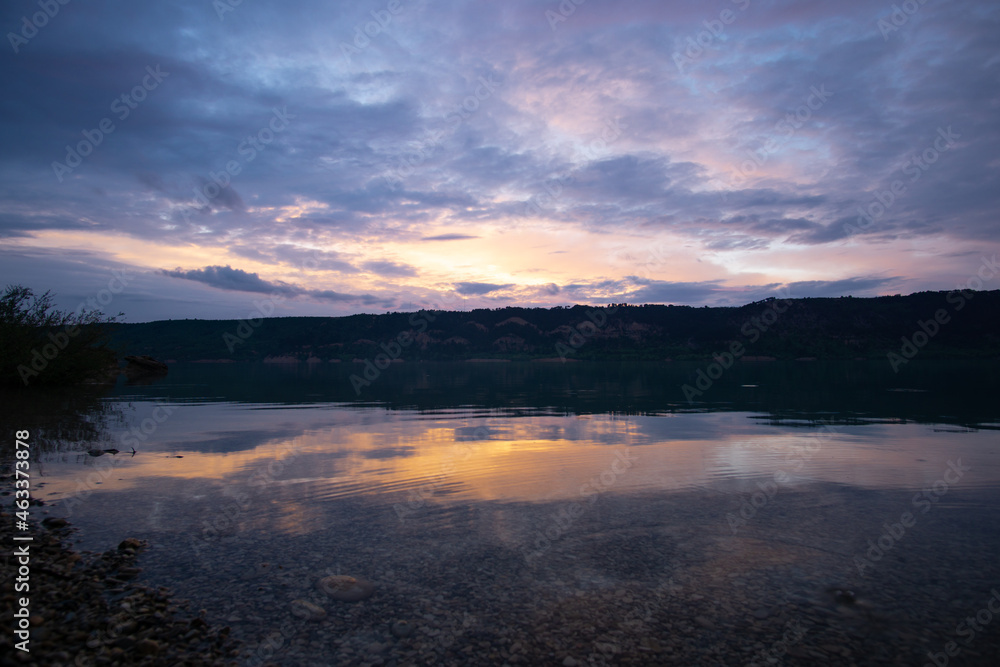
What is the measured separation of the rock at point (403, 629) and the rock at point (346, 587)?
2.91ft

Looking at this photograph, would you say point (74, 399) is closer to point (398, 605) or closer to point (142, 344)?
point (398, 605)

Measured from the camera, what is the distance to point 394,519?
10.7m

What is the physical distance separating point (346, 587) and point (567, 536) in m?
4.11

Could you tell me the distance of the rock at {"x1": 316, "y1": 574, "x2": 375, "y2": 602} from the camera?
7.28m

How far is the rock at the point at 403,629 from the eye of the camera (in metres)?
6.33

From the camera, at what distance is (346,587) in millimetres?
7512

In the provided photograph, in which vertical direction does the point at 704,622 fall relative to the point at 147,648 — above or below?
below

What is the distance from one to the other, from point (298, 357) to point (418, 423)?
183 metres

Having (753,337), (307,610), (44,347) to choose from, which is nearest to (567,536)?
(307,610)

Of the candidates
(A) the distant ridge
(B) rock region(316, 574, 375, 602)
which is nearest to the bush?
(B) rock region(316, 574, 375, 602)

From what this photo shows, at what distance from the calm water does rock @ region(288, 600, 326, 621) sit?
0.12 m

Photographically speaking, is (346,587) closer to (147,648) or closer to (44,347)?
(147,648)

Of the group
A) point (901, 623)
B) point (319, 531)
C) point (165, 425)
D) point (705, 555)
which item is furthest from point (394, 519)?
point (165, 425)

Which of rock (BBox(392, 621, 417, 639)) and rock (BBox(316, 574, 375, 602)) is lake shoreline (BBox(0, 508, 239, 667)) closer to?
rock (BBox(316, 574, 375, 602))
